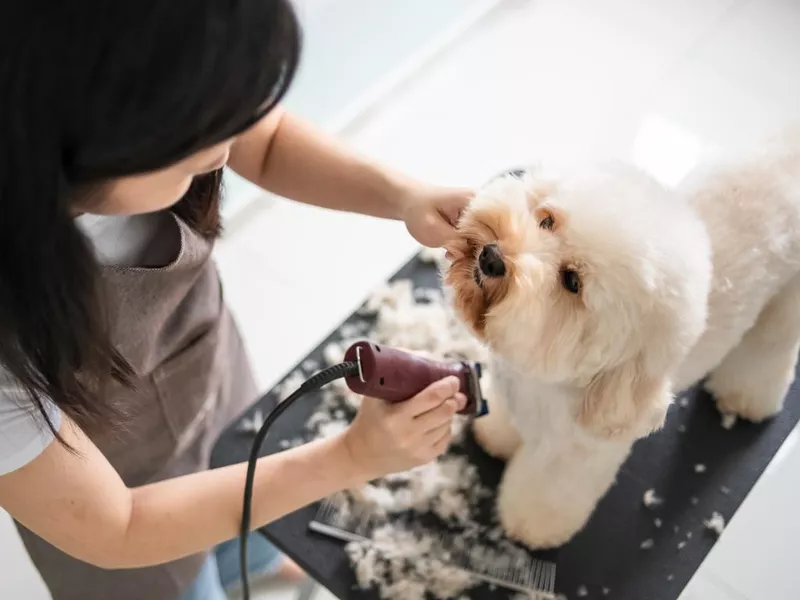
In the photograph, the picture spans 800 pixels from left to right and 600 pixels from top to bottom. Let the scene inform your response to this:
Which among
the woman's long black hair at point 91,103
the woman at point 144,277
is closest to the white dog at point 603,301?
the woman at point 144,277

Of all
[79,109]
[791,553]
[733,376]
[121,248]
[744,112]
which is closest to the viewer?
[79,109]

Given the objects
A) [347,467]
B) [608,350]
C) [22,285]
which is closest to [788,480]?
[608,350]

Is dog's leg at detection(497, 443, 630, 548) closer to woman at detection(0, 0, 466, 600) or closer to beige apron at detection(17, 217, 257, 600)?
woman at detection(0, 0, 466, 600)

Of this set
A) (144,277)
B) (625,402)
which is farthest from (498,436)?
(144,277)

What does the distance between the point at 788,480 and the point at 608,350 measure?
99 centimetres

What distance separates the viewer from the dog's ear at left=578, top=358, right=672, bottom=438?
796mm

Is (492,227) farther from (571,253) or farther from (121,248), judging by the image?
(121,248)

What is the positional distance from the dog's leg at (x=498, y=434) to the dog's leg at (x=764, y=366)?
0.30m

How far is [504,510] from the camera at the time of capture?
95 cm

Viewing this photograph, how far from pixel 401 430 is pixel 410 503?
25 cm

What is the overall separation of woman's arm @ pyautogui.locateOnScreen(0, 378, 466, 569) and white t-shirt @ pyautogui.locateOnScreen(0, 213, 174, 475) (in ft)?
0.16

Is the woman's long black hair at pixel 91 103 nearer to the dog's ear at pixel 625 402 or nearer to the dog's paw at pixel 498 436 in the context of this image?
the dog's ear at pixel 625 402

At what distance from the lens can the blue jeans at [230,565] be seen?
3.67 ft

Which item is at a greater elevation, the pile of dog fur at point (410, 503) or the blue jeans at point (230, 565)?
the pile of dog fur at point (410, 503)
